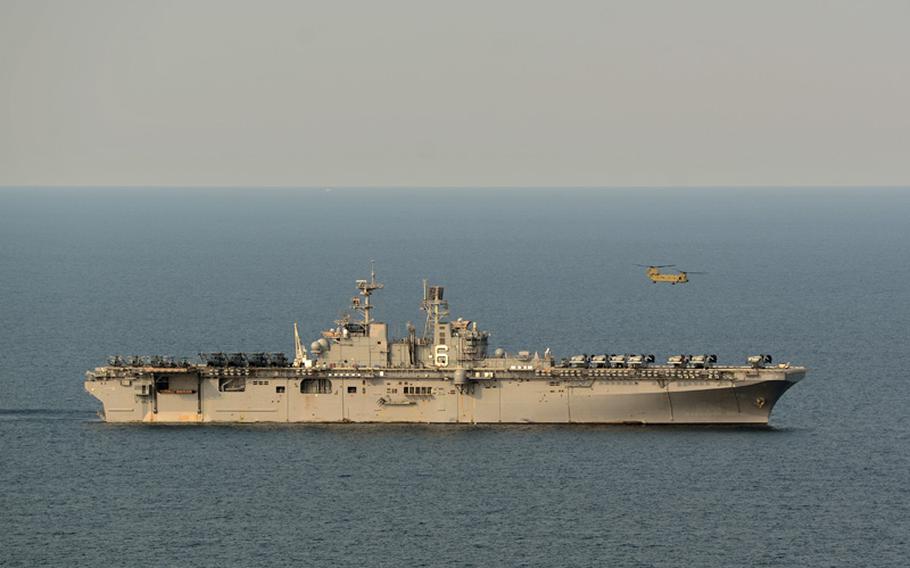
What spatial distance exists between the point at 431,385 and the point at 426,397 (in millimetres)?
694

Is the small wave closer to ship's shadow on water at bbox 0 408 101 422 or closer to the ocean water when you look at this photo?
ship's shadow on water at bbox 0 408 101 422

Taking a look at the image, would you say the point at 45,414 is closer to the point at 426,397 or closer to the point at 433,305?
the point at 426,397

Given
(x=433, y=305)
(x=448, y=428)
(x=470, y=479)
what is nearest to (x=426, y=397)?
(x=448, y=428)

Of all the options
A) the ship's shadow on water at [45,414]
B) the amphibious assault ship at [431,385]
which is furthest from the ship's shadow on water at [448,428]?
the ship's shadow on water at [45,414]

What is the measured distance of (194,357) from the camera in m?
113

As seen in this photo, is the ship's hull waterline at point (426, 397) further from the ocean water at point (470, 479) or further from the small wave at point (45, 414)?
the small wave at point (45, 414)

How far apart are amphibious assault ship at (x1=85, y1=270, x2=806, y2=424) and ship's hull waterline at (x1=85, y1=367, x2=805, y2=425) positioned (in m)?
0.05

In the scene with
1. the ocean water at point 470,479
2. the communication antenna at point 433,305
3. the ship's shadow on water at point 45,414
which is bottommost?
the ocean water at point 470,479

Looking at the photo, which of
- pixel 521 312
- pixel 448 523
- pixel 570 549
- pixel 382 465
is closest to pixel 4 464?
pixel 382 465

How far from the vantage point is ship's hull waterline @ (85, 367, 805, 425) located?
90.4 meters

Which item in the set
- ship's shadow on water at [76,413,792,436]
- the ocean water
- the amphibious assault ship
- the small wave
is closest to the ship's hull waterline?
the amphibious assault ship

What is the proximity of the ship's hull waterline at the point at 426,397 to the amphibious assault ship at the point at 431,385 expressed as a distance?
5 cm

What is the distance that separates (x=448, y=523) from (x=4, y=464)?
23.9m

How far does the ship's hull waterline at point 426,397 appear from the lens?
90438 mm
